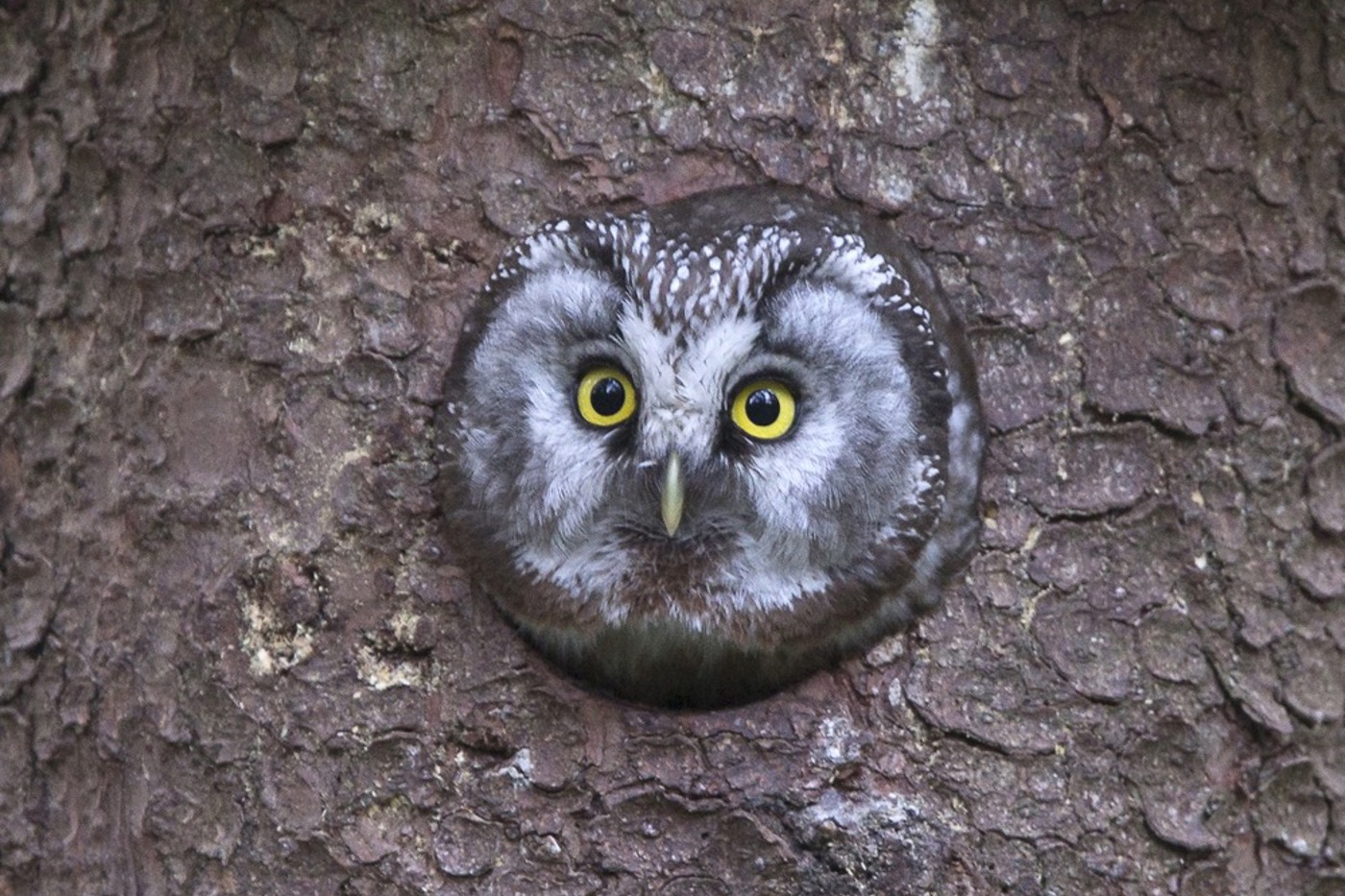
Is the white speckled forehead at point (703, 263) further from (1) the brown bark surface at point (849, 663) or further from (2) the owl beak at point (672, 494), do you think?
(2) the owl beak at point (672, 494)

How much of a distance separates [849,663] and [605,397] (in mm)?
480

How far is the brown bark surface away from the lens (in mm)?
2068

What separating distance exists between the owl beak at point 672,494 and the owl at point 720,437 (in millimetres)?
29

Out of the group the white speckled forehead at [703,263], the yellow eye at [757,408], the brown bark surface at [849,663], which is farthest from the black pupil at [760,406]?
the brown bark surface at [849,663]

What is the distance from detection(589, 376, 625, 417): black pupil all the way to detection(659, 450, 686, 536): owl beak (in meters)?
0.13

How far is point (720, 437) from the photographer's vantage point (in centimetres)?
203

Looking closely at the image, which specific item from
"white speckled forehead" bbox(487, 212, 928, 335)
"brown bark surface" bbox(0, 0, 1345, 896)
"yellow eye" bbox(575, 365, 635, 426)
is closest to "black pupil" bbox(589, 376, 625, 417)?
"yellow eye" bbox(575, 365, 635, 426)

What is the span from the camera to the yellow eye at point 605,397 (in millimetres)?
2062

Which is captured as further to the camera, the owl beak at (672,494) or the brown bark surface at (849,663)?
the brown bark surface at (849,663)

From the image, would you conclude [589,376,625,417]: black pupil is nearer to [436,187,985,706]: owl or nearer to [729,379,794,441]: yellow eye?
[436,187,985,706]: owl

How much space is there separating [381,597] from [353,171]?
581 mm

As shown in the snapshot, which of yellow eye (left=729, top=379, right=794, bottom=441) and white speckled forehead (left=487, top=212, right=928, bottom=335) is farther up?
white speckled forehead (left=487, top=212, right=928, bottom=335)

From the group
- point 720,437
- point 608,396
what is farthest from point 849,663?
point 608,396

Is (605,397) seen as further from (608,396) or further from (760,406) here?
(760,406)
